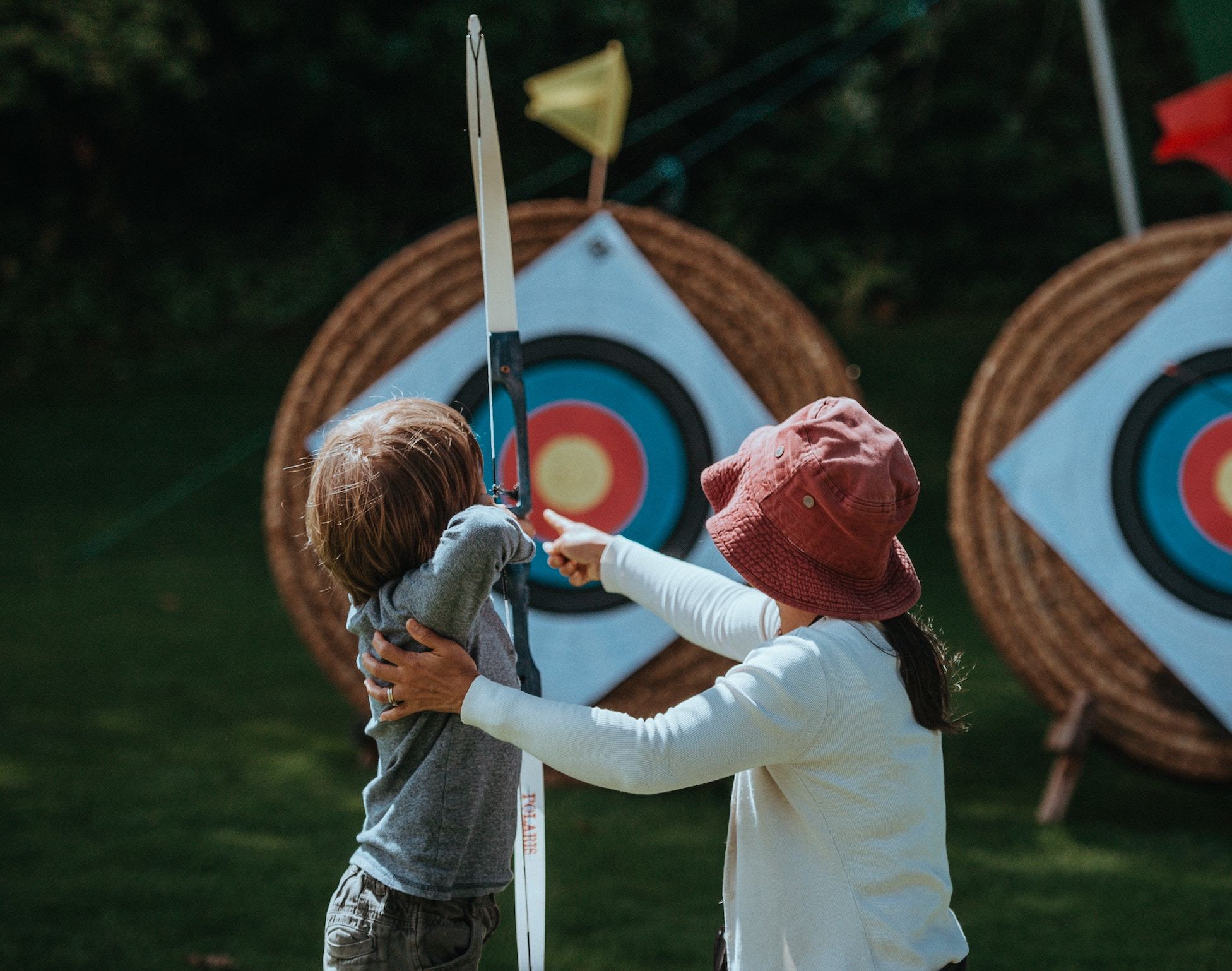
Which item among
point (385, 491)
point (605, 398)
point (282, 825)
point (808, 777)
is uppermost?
point (605, 398)

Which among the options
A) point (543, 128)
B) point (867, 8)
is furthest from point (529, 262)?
point (543, 128)

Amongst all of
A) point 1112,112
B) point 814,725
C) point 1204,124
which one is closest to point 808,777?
point 814,725

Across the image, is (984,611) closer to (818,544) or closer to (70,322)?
(818,544)

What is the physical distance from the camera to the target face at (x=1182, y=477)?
2.65 metres

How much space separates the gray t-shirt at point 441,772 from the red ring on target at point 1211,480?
1.92m

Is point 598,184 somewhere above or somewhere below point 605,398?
above

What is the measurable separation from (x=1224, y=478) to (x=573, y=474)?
1.30 metres

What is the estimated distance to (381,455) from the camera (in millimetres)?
1128

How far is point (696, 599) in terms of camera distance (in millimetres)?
1366

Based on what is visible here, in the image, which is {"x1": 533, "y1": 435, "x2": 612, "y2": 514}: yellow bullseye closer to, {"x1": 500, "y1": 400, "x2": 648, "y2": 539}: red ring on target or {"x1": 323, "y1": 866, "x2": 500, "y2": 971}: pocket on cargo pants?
{"x1": 500, "y1": 400, "x2": 648, "y2": 539}: red ring on target

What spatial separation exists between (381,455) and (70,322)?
750cm

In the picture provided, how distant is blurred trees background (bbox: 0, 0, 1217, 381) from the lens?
794 cm

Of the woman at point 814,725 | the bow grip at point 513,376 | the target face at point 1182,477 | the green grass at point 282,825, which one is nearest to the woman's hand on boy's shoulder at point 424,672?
the woman at point 814,725

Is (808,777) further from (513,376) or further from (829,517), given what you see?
(513,376)
